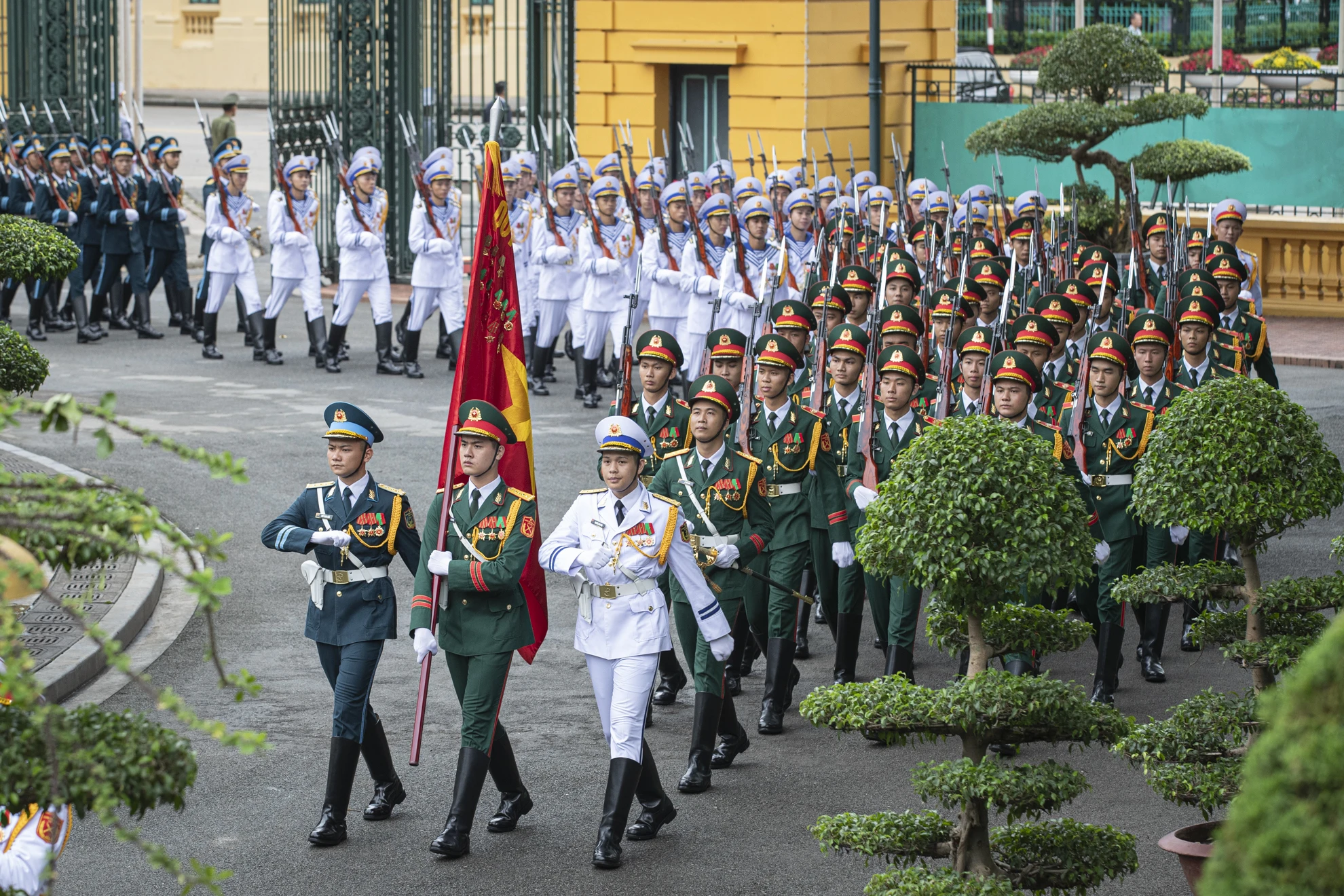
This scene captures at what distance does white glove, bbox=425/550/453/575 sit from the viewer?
257 inches

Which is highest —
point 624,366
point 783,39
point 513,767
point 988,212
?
point 783,39

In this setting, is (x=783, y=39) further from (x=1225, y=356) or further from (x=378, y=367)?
(x=1225, y=356)

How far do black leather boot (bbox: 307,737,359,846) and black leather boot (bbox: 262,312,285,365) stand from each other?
37.6ft

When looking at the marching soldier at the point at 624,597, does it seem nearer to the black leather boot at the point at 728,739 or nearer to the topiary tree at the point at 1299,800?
the black leather boot at the point at 728,739

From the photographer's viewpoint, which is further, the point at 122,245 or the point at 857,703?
the point at 122,245

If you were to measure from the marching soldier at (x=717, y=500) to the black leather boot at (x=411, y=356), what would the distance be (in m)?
9.34

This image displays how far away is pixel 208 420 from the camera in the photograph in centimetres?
1464

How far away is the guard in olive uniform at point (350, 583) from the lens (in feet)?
21.8

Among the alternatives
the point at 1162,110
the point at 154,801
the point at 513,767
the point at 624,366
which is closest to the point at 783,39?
the point at 1162,110

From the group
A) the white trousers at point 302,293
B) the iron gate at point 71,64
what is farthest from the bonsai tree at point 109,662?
the iron gate at point 71,64

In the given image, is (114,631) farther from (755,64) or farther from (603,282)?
(755,64)

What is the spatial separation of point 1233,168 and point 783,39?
6335 millimetres

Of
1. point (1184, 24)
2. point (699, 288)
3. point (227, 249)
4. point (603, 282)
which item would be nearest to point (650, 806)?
point (699, 288)

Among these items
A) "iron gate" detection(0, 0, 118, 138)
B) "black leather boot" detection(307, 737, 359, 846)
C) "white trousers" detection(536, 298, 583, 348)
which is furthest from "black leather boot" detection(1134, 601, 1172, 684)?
"iron gate" detection(0, 0, 118, 138)
